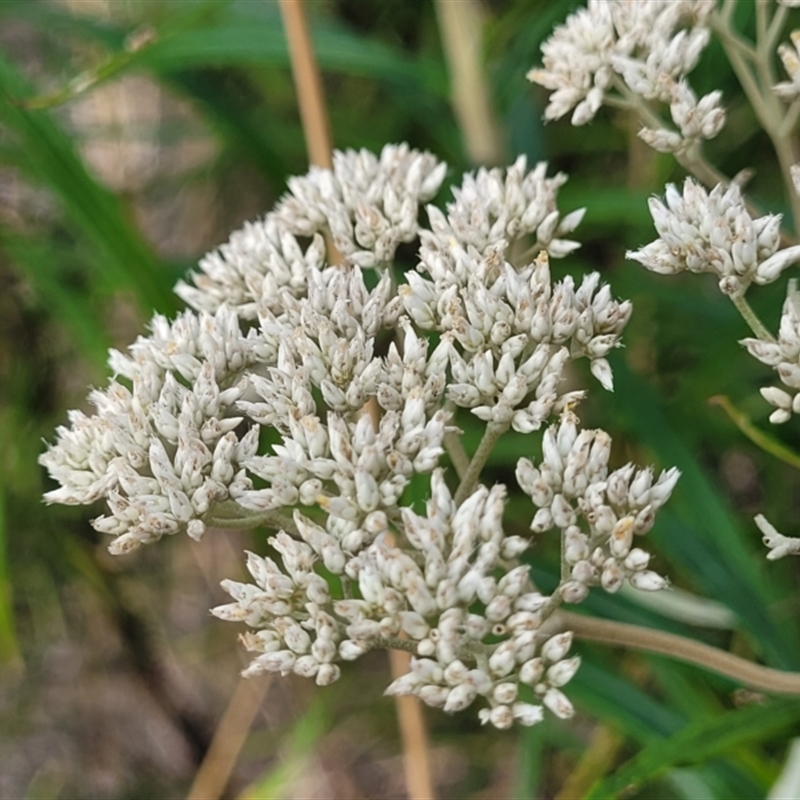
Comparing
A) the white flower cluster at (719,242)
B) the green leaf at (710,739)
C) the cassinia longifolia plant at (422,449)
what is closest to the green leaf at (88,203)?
the cassinia longifolia plant at (422,449)

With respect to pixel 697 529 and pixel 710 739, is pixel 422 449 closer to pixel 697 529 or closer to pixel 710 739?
pixel 710 739

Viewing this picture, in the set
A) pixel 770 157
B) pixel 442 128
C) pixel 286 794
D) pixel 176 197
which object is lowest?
pixel 286 794

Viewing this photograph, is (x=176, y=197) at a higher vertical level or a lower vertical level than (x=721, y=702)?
higher

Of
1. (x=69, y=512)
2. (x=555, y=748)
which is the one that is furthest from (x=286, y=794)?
(x=69, y=512)

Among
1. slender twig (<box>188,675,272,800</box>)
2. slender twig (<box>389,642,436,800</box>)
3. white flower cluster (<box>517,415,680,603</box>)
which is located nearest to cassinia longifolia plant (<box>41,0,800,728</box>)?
white flower cluster (<box>517,415,680,603</box>)

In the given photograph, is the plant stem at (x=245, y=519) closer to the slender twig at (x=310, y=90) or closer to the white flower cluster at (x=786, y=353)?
the white flower cluster at (x=786, y=353)

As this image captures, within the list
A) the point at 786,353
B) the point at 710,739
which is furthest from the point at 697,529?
the point at 786,353

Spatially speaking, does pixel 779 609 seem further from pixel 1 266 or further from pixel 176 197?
pixel 176 197
